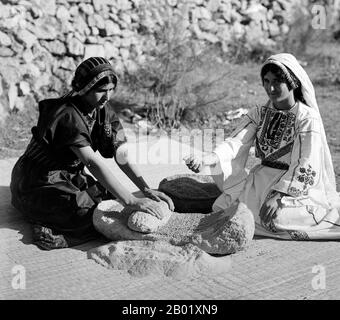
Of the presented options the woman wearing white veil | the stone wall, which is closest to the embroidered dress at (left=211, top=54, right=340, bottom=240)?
the woman wearing white veil

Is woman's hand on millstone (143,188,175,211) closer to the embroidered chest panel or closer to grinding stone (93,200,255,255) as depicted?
grinding stone (93,200,255,255)

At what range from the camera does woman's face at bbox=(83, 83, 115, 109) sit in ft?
11.7

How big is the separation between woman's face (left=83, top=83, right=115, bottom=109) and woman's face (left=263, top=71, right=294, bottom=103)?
1.08 metres

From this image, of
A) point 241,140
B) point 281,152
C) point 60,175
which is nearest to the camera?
point 60,175

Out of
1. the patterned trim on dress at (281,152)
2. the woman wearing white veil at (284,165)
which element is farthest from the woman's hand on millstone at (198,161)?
the patterned trim on dress at (281,152)

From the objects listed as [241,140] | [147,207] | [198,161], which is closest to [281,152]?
[241,140]

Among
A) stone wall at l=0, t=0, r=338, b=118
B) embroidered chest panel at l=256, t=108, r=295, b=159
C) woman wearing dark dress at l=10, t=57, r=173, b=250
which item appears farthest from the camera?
stone wall at l=0, t=0, r=338, b=118

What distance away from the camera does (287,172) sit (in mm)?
3762

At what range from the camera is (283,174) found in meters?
3.87

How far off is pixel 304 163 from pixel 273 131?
0.36m

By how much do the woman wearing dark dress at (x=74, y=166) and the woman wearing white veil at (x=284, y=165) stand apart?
0.61m

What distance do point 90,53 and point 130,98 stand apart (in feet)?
2.99

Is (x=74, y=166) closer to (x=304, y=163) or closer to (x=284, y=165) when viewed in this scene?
(x=284, y=165)
